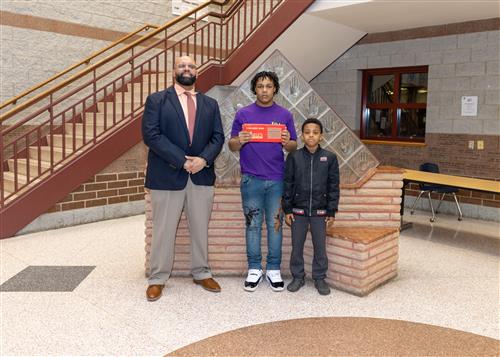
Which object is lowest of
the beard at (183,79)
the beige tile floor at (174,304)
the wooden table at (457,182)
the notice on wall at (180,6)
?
the beige tile floor at (174,304)

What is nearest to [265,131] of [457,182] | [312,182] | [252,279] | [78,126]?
[312,182]

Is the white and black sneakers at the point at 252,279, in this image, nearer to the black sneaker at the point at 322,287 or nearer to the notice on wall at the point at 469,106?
the black sneaker at the point at 322,287

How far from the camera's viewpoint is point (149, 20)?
716cm

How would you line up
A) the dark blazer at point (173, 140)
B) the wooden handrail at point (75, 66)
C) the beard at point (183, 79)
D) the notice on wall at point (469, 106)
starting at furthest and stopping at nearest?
the notice on wall at point (469, 106) → the wooden handrail at point (75, 66) → the beard at point (183, 79) → the dark blazer at point (173, 140)

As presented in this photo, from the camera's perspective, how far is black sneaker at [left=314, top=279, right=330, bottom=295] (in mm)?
3125

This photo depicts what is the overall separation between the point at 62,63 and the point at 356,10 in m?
4.04

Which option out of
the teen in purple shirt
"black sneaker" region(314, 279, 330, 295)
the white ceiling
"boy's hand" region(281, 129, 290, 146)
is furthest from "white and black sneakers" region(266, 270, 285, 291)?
the white ceiling

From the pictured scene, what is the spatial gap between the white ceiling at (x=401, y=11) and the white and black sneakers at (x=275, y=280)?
3.56 m

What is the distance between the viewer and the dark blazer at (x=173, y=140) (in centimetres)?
285

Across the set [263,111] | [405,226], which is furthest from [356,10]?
[263,111]

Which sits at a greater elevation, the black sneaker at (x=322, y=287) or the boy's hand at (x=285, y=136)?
the boy's hand at (x=285, y=136)

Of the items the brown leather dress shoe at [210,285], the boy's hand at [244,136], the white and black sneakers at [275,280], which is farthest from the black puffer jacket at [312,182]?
the brown leather dress shoe at [210,285]

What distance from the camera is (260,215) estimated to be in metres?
3.18

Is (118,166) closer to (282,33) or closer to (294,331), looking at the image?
(282,33)
